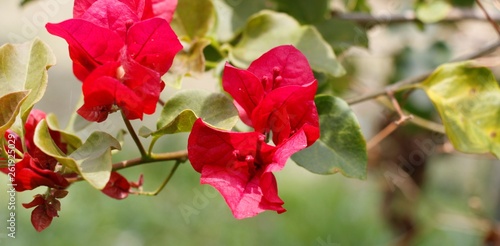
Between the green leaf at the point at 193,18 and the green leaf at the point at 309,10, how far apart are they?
5.2 inches

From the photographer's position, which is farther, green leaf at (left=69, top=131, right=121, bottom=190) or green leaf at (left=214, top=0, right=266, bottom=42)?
green leaf at (left=214, top=0, right=266, bottom=42)

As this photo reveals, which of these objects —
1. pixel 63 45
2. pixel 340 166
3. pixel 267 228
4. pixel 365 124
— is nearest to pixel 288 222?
pixel 267 228

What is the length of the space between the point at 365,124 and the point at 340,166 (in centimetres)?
211

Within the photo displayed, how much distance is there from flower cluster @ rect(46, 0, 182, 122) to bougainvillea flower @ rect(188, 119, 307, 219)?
1.6 inches

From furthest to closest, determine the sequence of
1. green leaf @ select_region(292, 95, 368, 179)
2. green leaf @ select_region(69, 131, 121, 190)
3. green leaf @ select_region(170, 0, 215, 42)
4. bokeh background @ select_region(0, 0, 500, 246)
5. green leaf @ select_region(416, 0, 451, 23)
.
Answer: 1. bokeh background @ select_region(0, 0, 500, 246)
2. green leaf @ select_region(416, 0, 451, 23)
3. green leaf @ select_region(170, 0, 215, 42)
4. green leaf @ select_region(292, 95, 368, 179)
5. green leaf @ select_region(69, 131, 121, 190)

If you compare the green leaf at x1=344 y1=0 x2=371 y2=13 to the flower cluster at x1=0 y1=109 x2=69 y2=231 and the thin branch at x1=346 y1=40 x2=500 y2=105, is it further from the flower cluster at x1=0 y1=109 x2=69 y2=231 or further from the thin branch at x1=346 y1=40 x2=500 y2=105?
the flower cluster at x1=0 y1=109 x2=69 y2=231

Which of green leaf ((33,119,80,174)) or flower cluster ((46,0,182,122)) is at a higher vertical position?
flower cluster ((46,0,182,122))

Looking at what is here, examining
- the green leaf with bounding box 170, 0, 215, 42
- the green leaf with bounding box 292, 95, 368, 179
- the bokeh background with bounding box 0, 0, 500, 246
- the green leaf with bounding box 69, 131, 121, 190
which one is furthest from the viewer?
the bokeh background with bounding box 0, 0, 500, 246

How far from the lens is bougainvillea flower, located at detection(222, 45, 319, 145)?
40 cm

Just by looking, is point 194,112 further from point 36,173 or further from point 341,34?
point 341,34

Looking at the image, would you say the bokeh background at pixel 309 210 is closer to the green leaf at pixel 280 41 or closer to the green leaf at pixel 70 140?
the green leaf at pixel 280 41

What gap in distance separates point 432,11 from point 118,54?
1.72 feet

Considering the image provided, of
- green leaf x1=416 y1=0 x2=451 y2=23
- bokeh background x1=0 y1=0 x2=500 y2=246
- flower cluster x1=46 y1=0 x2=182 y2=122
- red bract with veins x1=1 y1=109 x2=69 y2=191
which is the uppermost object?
flower cluster x1=46 y1=0 x2=182 y2=122

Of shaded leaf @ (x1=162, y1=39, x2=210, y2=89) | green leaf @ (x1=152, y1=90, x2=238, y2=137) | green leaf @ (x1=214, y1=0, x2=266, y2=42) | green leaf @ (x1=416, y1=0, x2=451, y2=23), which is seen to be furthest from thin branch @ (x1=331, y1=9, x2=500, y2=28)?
green leaf @ (x1=152, y1=90, x2=238, y2=137)
